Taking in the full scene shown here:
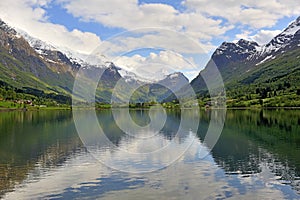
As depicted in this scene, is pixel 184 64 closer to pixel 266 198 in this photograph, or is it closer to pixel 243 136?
pixel 266 198

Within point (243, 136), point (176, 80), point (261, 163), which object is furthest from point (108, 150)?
point (243, 136)

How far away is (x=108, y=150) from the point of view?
190ft

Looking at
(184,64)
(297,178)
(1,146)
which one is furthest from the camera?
(1,146)

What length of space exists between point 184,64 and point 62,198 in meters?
26.5

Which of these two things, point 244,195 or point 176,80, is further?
point 176,80

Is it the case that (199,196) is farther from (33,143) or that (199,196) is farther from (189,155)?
(33,143)

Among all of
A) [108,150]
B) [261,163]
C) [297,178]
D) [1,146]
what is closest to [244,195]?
[297,178]

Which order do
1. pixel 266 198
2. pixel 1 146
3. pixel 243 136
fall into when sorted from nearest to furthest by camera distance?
pixel 266 198 < pixel 1 146 < pixel 243 136

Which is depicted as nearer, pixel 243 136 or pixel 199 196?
pixel 199 196

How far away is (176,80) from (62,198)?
130ft

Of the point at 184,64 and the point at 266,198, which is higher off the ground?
the point at 184,64

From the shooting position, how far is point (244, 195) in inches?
1234

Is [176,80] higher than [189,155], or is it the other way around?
[176,80]

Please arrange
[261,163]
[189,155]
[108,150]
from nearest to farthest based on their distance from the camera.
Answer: [261,163] < [189,155] < [108,150]
